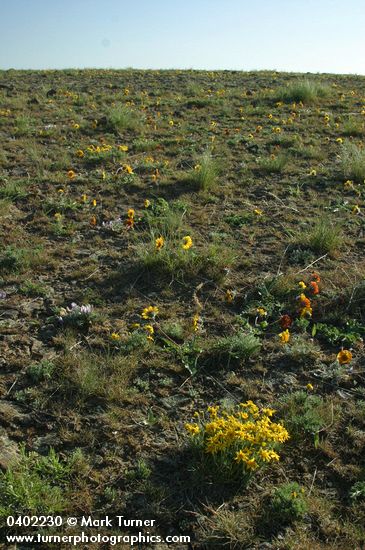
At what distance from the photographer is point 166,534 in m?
2.81

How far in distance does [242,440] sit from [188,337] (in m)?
1.42

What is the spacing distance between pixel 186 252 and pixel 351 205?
2.91 m

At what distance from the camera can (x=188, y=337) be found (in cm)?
439

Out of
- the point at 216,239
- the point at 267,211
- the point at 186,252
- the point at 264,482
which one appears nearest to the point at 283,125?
the point at 267,211

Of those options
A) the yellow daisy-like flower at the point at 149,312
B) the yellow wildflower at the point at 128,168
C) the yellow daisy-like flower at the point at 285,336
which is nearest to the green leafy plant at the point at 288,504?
the yellow daisy-like flower at the point at 285,336

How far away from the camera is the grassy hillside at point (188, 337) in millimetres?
2998

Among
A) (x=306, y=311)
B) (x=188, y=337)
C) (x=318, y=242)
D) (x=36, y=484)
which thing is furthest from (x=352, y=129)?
(x=36, y=484)

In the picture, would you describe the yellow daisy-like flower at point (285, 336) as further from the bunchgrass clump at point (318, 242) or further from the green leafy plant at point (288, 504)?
the bunchgrass clump at point (318, 242)

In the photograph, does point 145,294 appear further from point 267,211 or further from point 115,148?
point 115,148

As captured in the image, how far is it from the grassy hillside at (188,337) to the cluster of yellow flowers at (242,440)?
0.01 m

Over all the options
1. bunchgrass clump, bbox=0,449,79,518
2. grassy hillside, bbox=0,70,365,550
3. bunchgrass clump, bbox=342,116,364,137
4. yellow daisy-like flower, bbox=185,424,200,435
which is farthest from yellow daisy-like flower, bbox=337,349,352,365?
bunchgrass clump, bbox=342,116,364,137

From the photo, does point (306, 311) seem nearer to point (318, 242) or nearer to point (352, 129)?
point (318, 242)

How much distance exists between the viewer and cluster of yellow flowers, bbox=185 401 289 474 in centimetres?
304

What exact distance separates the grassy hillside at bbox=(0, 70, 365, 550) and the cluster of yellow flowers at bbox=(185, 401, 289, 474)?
0.5 inches
